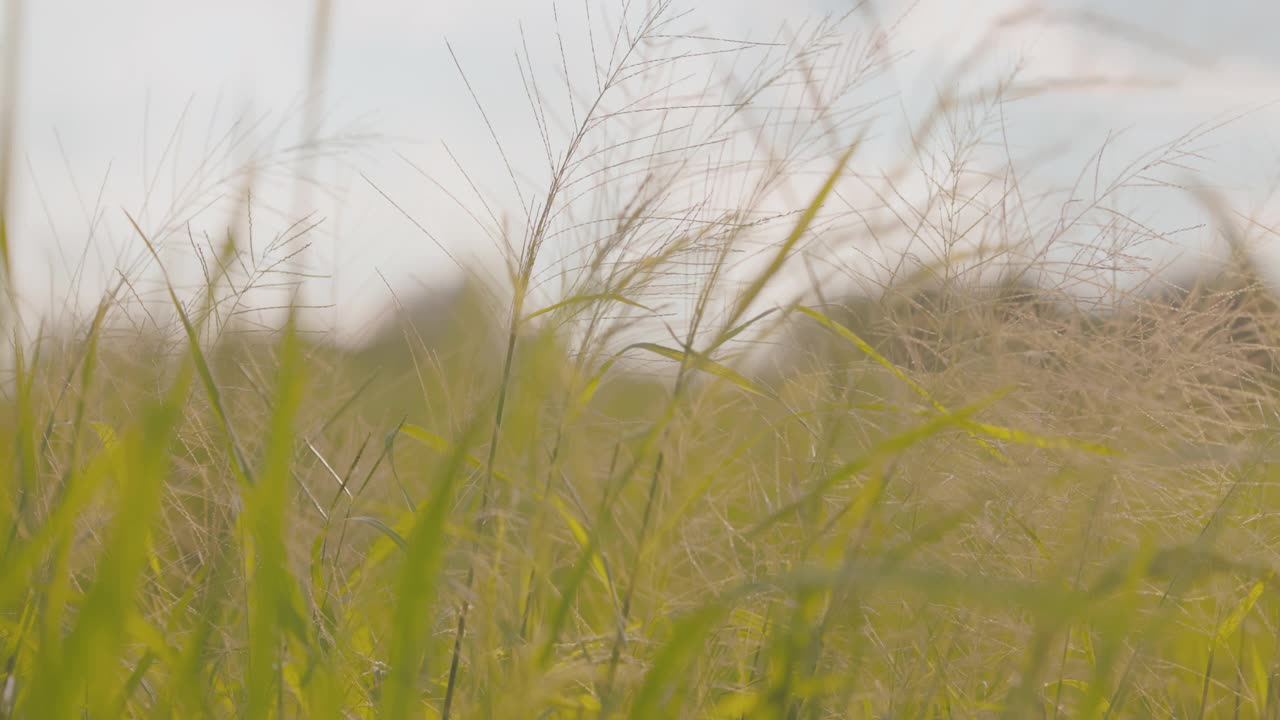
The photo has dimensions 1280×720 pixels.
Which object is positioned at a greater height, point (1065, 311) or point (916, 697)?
point (1065, 311)

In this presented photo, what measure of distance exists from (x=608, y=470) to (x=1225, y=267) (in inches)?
29.7

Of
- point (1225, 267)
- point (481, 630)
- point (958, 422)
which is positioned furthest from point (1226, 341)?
point (481, 630)

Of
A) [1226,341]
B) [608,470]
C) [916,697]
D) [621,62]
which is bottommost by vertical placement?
[916,697]

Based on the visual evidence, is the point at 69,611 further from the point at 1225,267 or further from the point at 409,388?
the point at 1225,267

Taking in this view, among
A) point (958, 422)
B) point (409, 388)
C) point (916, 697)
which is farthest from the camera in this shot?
point (409, 388)

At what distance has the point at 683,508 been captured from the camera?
0.84 metres

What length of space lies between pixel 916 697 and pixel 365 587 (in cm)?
56

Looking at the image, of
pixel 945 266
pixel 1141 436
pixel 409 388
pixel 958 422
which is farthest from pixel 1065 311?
pixel 409 388

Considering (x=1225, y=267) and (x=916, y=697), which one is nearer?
(x=916, y=697)

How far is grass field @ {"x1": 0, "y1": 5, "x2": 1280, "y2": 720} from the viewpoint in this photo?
2.41 feet

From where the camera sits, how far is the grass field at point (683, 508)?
2.41 ft

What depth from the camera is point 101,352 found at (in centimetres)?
118

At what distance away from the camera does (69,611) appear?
3.31 ft

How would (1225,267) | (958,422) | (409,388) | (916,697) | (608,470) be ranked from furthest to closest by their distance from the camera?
(409,388)
(1225,267)
(608,470)
(916,697)
(958,422)
